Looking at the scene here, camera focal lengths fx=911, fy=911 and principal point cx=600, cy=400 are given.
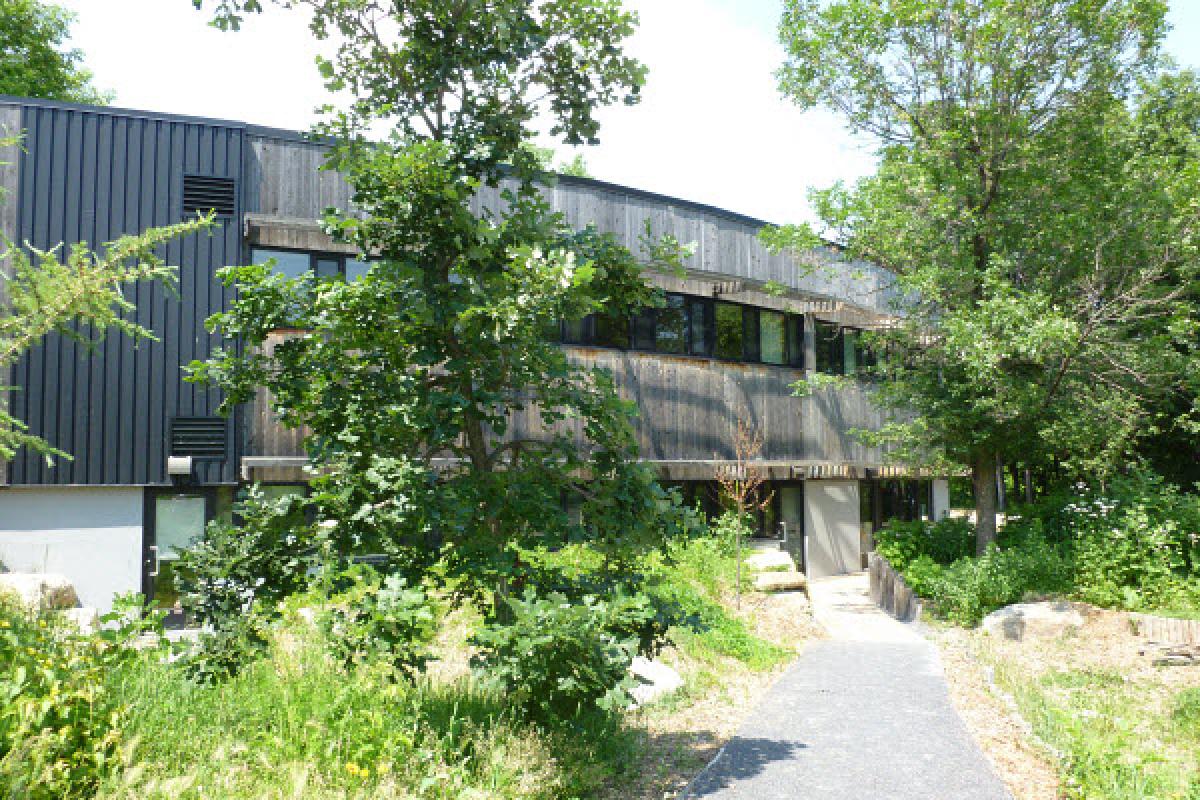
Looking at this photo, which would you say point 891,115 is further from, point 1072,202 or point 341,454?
point 341,454

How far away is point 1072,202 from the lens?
48.1ft

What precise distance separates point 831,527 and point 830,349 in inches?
167

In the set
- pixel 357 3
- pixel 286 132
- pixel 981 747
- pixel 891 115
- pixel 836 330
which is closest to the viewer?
pixel 357 3

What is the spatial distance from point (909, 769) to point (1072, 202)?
10.9m

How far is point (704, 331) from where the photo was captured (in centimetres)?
1811

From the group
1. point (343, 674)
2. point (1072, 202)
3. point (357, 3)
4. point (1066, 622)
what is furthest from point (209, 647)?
point (1072, 202)

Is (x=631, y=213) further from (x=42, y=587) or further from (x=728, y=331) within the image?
(x=42, y=587)

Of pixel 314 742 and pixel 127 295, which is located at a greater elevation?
pixel 127 295

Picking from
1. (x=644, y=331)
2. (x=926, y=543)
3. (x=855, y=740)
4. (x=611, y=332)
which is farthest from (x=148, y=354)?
(x=926, y=543)

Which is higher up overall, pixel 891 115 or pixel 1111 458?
pixel 891 115

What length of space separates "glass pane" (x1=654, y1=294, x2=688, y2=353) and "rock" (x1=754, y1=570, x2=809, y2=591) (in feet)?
16.1

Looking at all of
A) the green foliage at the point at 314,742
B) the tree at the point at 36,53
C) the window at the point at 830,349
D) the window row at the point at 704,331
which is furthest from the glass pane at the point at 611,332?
the tree at the point at 36,53

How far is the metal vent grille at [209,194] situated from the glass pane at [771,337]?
10.6 m

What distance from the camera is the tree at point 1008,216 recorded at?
45.8ft
